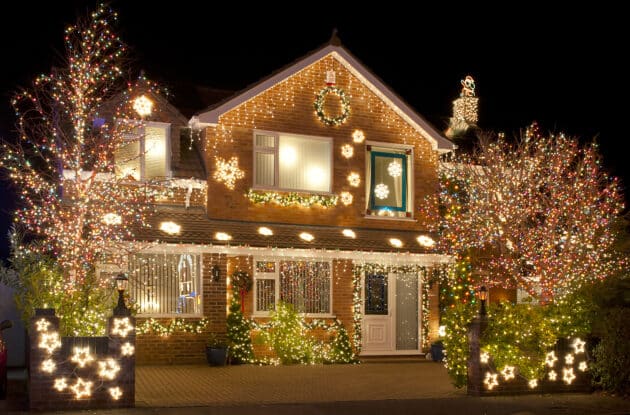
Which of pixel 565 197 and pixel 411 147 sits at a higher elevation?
pixel 411 147

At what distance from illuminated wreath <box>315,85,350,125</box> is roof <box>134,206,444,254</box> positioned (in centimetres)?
278

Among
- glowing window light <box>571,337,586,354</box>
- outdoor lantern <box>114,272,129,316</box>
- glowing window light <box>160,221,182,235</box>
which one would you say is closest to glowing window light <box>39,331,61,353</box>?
outdoor lantern <box>114,272,129,316</box>

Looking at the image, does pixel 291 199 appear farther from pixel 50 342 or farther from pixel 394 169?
pixel 50 342

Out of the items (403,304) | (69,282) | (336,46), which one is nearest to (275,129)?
(336,46)

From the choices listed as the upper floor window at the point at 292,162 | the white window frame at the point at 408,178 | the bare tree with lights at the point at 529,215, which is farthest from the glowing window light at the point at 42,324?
the bare tree with lights at the point at 529,215

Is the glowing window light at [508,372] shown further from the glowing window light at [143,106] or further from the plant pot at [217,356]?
the glowing window light at [143,106]

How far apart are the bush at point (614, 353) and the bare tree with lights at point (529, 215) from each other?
5420 millimetres

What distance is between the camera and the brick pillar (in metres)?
14.7

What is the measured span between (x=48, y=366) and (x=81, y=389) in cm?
61

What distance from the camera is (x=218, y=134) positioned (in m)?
20.0

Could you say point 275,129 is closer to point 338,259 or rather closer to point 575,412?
point 338,259

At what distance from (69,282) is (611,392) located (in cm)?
1029

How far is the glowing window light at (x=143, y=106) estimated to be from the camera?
771 inches

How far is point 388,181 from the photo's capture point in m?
22.1
